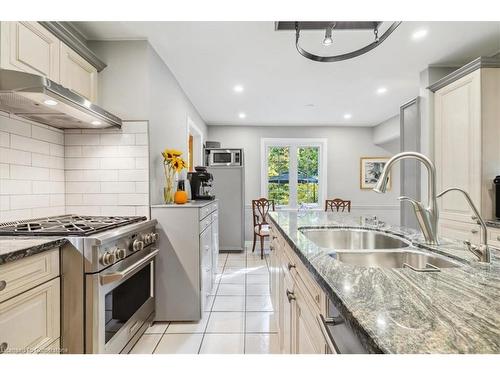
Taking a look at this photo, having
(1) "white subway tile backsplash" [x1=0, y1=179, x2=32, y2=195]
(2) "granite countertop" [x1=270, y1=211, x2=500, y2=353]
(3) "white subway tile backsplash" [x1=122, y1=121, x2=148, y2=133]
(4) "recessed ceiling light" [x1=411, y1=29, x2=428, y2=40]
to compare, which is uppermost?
(4) "recessed ceiling light" [x1=411, y1=29, x2=428, y2=40]

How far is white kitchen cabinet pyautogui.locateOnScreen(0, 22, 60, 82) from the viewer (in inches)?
54.6

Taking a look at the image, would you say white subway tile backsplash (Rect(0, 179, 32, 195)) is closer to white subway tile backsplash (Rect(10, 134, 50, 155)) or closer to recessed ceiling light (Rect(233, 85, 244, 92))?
white subway tile backsplash (Rect(10, 134, 50, 155))

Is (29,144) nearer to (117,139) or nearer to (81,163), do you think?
(81,163)

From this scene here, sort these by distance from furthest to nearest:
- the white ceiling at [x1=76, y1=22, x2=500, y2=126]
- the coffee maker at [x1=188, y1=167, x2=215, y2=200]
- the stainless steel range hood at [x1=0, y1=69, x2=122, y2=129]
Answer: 1. the coffee maker at [x1=188, y1=167, x2=215, y2=200]
2. the white ceiling at [x1=76, y1=22, x2=500, y2=126]
3. the stainless steel range hood at [x1=0, y1=69, x2=122, y2=129]

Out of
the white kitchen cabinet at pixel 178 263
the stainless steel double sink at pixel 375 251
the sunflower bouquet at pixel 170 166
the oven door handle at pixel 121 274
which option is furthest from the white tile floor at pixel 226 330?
the sunflower bouquet at pixel 170 166

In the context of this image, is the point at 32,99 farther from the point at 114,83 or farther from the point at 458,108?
the point at 458,108

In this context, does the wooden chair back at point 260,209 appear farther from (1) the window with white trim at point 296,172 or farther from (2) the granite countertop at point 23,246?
(2) the granite countertop at point 23,246

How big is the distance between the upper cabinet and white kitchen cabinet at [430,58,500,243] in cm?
325

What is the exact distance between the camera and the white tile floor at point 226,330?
1.90 metres

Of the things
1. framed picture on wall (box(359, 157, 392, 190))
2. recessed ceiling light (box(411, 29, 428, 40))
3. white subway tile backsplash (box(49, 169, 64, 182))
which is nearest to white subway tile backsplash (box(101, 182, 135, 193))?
white subway tile backsplash (box(49, 169, 64, 182))

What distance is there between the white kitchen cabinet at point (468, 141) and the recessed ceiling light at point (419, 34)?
0.51 m

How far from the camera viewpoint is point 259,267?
3.88 metres

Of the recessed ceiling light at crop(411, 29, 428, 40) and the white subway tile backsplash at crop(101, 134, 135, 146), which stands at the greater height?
the recessed ceiling light at crop(411, 29, 428, 40)
